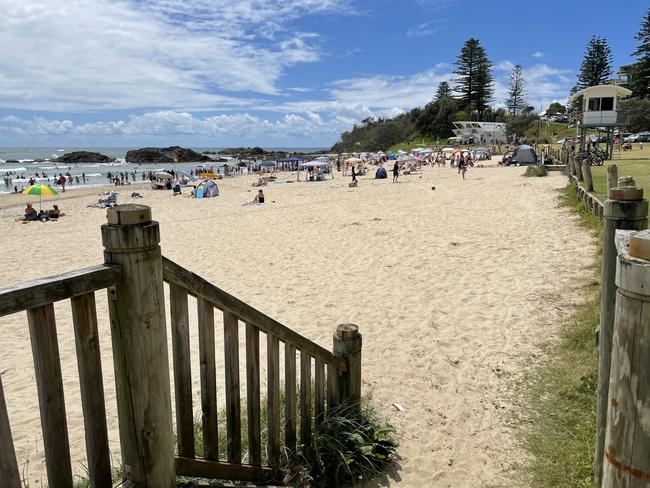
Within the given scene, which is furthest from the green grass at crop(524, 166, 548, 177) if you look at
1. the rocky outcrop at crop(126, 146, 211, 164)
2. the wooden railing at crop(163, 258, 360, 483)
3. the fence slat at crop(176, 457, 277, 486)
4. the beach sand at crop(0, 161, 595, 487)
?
the rocky outcrop at crop(126, 146, 211, 164)

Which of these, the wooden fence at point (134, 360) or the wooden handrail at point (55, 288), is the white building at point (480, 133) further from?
the wooden handrail at point (55, 288)

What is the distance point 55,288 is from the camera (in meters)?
1.78

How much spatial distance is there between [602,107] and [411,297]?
31114mm

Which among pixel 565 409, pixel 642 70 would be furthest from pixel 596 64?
pixel 565 409

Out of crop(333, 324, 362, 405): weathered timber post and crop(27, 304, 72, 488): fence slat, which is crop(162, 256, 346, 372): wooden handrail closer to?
crop(333, 324, 362, 405): weathered timber post

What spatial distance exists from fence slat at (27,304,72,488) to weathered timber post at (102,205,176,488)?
0.85 feet

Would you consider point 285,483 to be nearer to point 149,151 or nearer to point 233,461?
point 233,461

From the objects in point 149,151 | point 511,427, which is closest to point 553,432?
point 511,427

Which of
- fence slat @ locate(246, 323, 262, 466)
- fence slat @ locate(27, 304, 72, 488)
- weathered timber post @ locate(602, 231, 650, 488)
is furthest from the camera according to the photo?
fence slat @ locate(246, 323, 262, 466)

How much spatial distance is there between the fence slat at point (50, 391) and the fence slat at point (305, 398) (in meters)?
1.69

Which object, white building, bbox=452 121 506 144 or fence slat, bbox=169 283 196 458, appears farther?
white building, bbox=452 121 506 144

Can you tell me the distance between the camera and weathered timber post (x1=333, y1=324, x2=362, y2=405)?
144 inches

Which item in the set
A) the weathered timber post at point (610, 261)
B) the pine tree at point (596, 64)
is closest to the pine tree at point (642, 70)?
the pine tree at point (596, 64)

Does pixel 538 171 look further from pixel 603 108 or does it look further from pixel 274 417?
pixel 274 417
